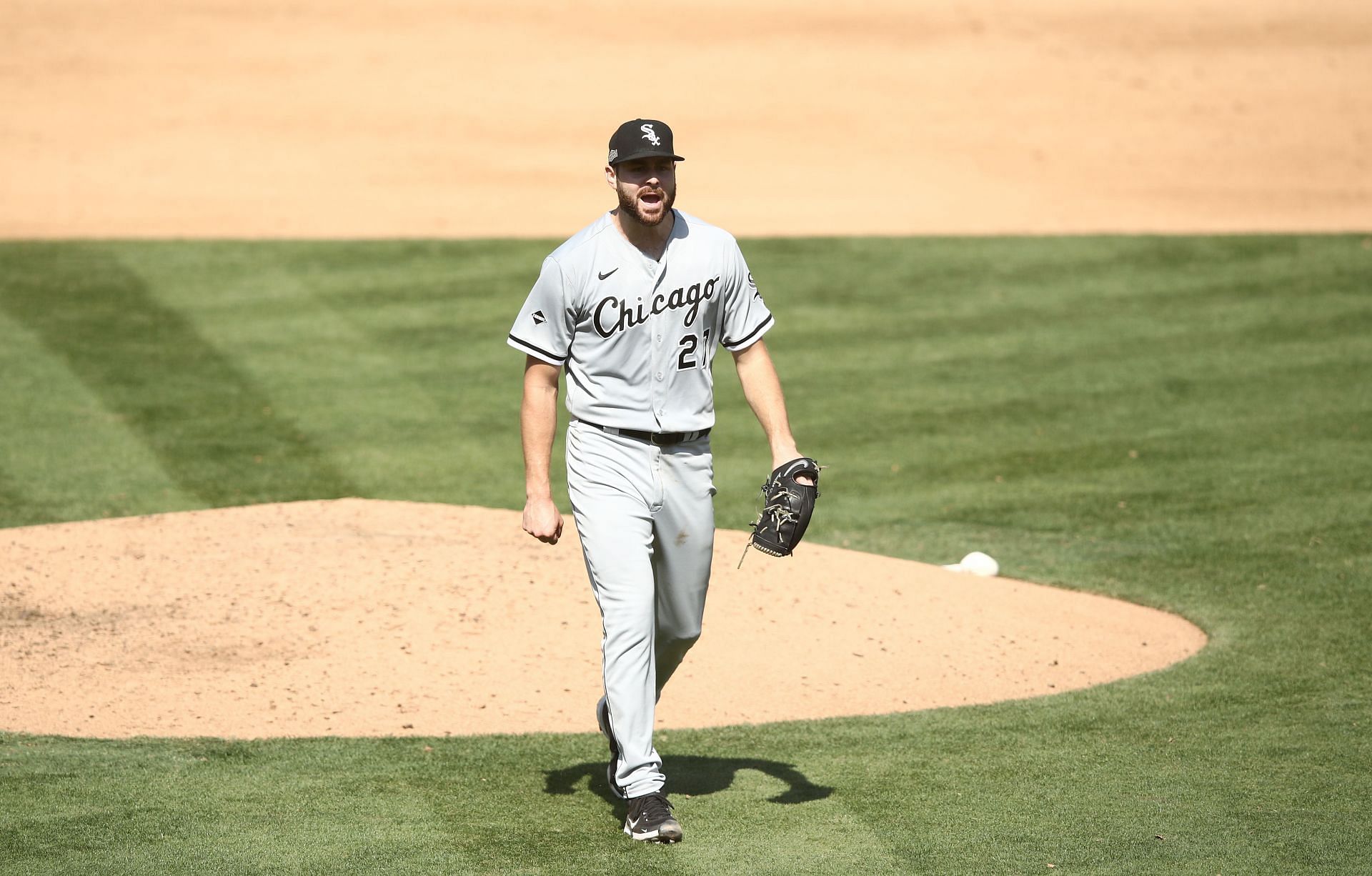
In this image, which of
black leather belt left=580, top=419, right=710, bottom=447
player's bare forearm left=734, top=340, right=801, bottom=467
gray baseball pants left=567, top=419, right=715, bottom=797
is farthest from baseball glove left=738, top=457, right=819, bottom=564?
black leather belt left=580, top=419, right=710, bottom=447

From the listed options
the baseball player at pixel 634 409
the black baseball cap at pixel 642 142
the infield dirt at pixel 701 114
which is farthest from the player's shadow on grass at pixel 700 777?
the infield dirt at pixel 701 114

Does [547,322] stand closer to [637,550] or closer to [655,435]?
[655,435]

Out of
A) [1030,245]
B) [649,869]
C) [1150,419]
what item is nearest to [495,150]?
[1030,245]

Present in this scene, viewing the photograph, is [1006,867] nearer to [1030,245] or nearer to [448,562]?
[448,562]

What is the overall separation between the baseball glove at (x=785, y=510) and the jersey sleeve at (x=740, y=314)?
0.44 m

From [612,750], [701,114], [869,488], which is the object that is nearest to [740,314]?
[612,750]

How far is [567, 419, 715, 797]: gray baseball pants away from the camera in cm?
517

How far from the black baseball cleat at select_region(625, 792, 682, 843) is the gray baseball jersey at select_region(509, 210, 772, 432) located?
1132mm

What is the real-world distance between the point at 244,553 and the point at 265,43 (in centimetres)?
1714

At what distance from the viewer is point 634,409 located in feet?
17.2

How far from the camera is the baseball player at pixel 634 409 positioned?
5.17 metres

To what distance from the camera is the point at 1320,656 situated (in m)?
7.18

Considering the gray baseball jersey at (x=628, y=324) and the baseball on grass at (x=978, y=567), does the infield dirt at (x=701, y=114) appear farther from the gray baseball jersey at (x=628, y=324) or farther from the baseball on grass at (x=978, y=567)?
the gray baseball jersey at (x=628, y=324)

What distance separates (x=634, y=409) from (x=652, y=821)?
4.09 feet
